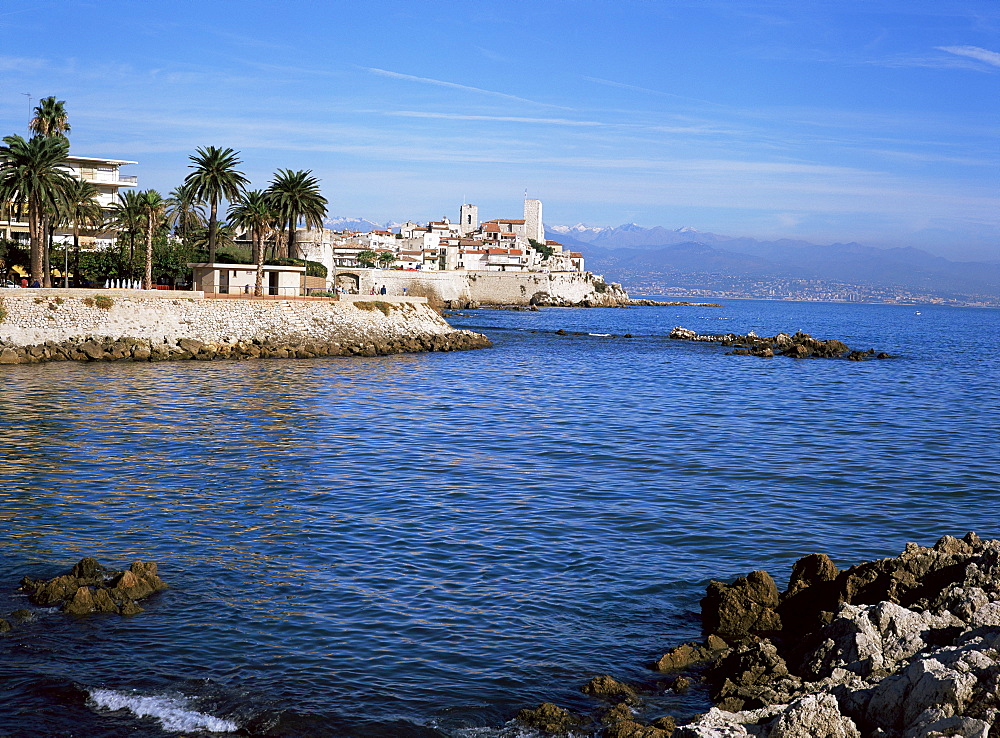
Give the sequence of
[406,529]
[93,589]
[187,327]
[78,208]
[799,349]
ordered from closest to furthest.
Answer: [93,589] < [406,529] < [187,327] < [78,208] < [799,349]

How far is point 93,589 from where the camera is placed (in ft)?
48.1

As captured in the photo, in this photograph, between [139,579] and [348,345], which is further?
[348,345]

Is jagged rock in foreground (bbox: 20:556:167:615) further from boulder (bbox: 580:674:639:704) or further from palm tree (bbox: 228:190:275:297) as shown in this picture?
palm tree (bbox: 228:190:275:297)

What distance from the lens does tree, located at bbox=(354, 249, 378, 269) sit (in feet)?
500

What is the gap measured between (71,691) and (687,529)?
40.3 ft

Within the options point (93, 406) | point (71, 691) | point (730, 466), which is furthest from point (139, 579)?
point (93, 406)

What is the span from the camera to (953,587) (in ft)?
41.8

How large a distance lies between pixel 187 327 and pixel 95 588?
42.5m

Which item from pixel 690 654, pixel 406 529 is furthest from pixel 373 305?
pixel 690 654

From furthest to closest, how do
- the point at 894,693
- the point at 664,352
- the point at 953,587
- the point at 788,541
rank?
the point at 664,352 < the point at 788,541 < the point at 953,587 < the point at 894,693

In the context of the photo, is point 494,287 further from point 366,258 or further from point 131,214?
point 131,214

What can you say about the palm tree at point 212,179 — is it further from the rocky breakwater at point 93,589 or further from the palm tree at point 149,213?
the rocky breakwater at point 93,589

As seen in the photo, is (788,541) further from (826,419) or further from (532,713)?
(826,419)

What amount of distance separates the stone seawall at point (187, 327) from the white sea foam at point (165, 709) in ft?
135
